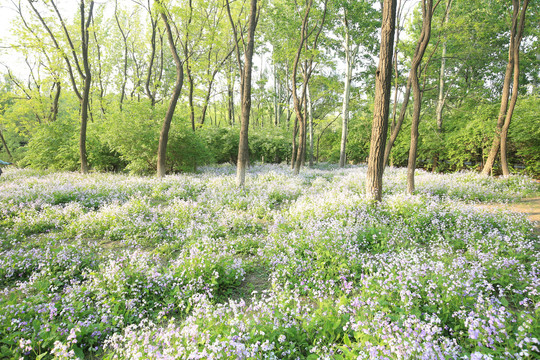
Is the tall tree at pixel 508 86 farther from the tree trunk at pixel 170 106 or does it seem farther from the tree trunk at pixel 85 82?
the tree trunk at pixel 85 82

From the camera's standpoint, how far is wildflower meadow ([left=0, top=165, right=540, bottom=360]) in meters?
2.63

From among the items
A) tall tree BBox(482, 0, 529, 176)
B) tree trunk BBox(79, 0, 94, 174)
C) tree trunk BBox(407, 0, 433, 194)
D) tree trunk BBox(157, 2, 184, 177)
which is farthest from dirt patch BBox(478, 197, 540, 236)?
tree trunk BBox(79, 0, 94, 174)

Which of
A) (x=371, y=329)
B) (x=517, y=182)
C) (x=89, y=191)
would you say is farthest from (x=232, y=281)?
(x=517, y=182)

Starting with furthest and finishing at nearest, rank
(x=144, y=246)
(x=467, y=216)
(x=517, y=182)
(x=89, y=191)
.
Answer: (x=517, y=182)
(x=89, y=191)
(x=467, y=216)
(x=144, y=246)

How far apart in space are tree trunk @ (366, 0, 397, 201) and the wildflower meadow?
0.88 m

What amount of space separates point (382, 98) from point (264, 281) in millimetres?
6354

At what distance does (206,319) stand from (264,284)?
1.68 m

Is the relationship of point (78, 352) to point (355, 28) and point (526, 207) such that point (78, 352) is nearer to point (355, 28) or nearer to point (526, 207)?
point (526, 207)

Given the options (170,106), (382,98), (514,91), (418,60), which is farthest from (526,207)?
(170,106)

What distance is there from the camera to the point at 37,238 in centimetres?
647

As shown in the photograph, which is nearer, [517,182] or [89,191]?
[89,191]

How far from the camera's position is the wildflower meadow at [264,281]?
2.63 m

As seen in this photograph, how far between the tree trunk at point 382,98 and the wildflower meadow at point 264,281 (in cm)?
88

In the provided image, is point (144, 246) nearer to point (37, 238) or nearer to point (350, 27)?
point (37, 238)
